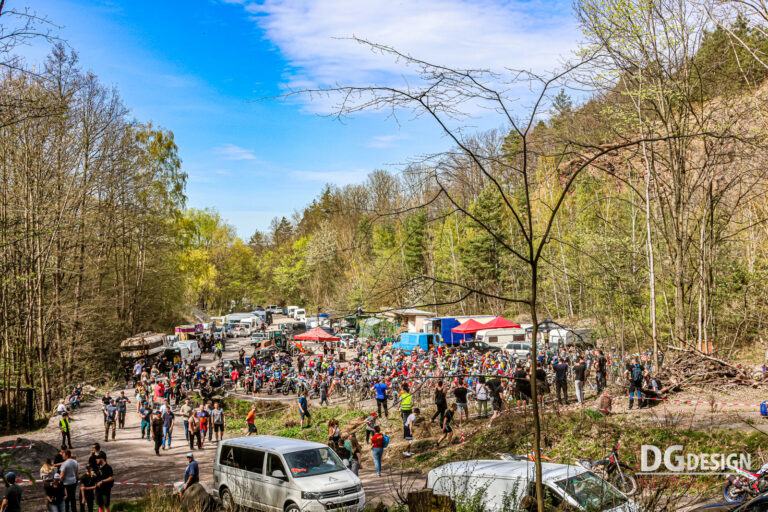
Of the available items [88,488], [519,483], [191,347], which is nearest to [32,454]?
[88,488]

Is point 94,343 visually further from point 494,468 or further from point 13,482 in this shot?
point 494,468

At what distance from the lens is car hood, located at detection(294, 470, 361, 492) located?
998cm

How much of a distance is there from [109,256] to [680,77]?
36.2m

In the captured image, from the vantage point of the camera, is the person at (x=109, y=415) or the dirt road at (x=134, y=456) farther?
the person at (x=109, y=415)

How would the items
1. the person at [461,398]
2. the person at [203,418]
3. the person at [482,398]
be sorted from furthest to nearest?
1. the person at [203,418]
2. the person at [482,398]
3. the person at [461,398]

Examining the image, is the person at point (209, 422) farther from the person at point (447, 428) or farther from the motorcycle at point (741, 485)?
the motorcycle at point (741, 485)

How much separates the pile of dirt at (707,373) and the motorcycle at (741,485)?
20.3 feet

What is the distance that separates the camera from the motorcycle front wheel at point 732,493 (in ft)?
27.6

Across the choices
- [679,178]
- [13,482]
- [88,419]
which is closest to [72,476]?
[13,482]

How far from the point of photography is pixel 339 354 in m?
35.1

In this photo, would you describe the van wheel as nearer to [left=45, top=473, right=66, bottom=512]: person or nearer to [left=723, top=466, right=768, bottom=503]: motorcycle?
[left=45, top=473, right=66, bottom=512]: person

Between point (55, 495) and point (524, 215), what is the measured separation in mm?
10302

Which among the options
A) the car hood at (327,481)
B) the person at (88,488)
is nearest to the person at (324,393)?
the person at (88,488)

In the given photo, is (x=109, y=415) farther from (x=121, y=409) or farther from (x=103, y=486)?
(x=103, y=486)
